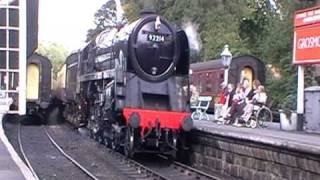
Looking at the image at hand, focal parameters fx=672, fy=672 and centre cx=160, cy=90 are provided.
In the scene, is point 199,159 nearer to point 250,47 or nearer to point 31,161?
point 31,161

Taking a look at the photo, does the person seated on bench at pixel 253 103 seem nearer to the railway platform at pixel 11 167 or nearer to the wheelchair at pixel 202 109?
the wheelchair at pixel 202 109

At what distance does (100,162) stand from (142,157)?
1542 mm

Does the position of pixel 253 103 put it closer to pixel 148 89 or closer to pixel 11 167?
pixel 148 89

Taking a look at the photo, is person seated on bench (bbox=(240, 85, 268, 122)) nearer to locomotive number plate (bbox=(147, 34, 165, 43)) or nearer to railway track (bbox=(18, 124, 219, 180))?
railway track (bbox=(18, 124, 219, 180))

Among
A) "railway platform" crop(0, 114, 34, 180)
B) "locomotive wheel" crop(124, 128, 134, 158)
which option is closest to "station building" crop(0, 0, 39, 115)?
"railway platform" crop(0, 114, 34, 180)

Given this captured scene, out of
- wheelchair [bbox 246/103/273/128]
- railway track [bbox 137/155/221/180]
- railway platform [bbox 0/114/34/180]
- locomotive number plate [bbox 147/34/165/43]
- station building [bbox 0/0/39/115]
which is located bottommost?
railway track [bbox 137/155/221/180]

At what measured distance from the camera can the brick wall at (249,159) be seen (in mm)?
11188

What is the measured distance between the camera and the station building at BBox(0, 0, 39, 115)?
37.7 feet

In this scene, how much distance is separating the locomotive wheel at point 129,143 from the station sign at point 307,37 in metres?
5.61

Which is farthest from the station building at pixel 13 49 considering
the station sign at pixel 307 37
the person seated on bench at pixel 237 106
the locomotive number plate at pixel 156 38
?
the person seated on bench at pixel 237 106

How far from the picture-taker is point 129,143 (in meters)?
16.2

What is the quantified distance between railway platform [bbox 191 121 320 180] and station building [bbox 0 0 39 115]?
14.8ft

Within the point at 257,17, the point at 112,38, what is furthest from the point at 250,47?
the point at 112,38

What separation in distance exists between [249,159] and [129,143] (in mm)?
3757
